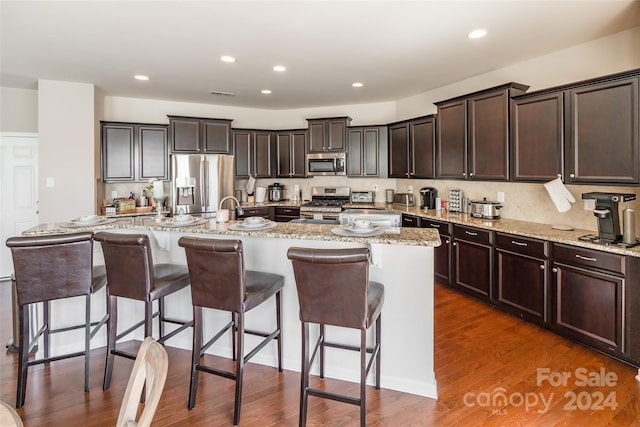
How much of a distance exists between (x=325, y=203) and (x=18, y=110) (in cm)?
466

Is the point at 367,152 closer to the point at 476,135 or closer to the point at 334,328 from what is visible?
the point at 476,135

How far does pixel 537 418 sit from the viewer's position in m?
2.14

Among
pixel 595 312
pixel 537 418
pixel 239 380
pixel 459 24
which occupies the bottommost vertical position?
pixel 537 418

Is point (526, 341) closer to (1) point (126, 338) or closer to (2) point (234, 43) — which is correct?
(1) point (126, 338)

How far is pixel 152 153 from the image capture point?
5.48 metres

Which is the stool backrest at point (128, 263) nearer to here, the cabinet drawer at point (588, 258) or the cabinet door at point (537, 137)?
the cabinet drawer at point (588, 258)

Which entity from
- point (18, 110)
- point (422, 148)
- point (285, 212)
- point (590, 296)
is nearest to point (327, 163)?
point (285, 212)

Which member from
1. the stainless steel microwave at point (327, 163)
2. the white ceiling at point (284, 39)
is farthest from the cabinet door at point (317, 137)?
the white ceiling at point (284, 39)


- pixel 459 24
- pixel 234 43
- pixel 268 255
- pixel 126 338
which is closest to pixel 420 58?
pixel 459 24

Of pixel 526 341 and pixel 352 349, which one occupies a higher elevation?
pixel 352 349

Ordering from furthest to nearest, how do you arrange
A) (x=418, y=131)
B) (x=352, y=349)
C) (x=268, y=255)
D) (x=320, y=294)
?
1. (x=418, y=131)
2. (x=268, y=255)
3. (x=352, y=349)
4. (x=320, y=294)

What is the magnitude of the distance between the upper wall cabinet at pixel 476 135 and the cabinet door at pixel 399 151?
2.41 ft

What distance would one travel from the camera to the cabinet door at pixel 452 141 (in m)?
4.35

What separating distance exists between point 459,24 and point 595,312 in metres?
2.61
